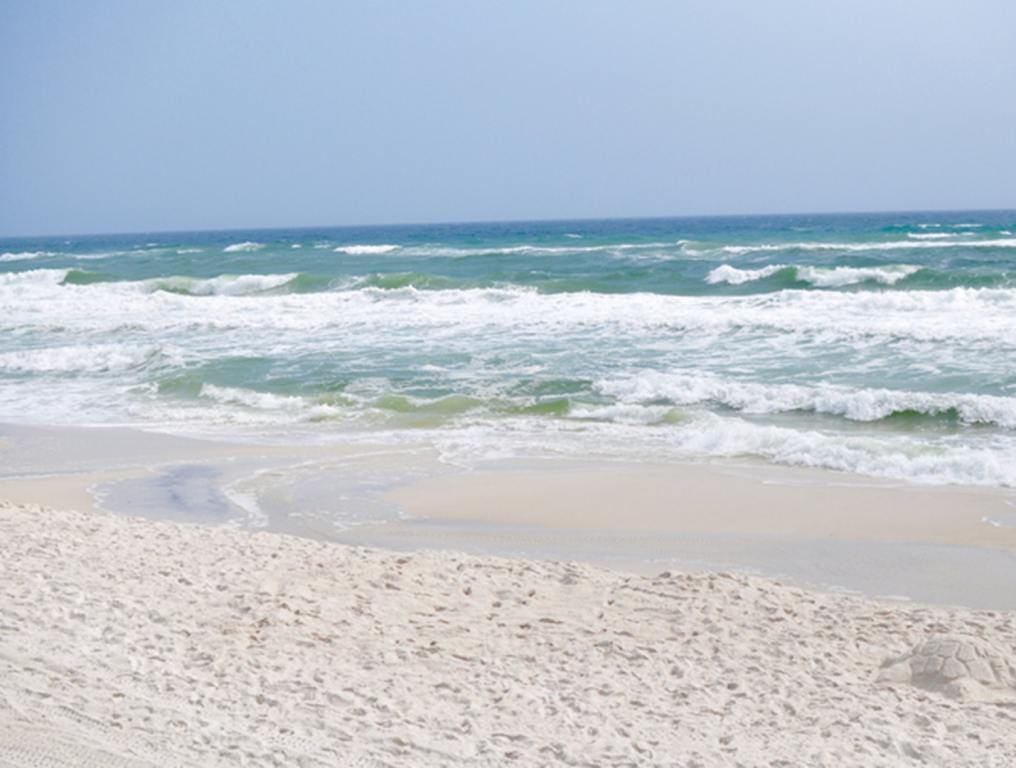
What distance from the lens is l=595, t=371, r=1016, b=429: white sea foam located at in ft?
38.7

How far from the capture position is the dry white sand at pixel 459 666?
4.02 meters

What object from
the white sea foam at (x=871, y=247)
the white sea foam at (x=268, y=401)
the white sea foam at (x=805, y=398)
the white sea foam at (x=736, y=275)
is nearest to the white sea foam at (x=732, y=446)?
the white sea foam at (x=805, y=398)

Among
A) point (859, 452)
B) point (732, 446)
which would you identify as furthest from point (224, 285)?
point (859, 452)

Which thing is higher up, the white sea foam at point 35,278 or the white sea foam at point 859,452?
the white sea foam at point 35,278

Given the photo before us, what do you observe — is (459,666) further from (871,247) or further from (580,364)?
(871,247)

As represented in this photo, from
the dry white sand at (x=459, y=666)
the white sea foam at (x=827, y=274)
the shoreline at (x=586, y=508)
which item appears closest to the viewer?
the dry white sand at (x=459, y=666)

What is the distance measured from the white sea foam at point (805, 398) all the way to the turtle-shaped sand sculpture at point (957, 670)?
6.99m

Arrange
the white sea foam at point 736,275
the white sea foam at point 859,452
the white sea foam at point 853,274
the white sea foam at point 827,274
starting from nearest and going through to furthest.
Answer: the white sea foam at point 859,452
the white sea foam at point 853,274
the white sea foam at point 827,274
the white sea foam at point 736,275

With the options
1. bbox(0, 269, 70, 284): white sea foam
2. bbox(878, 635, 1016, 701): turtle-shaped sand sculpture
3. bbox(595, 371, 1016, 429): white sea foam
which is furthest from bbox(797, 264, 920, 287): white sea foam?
bbox(0, 269, 70, 284): white sea foam

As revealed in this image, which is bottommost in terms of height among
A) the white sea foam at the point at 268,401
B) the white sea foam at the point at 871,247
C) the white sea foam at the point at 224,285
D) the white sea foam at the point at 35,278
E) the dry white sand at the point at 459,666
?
the white sea foam at the point at 268,401

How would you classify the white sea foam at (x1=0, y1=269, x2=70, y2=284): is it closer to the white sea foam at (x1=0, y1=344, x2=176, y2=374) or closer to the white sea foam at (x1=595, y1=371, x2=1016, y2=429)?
the white sea foam at (x1=0, y1=344, x2=176, y2=374)

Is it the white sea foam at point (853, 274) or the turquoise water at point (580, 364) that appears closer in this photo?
the turquoise water at point (580, 364)

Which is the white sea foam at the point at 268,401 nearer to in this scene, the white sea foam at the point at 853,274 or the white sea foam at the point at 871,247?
the white sea foam at the point at 853,274

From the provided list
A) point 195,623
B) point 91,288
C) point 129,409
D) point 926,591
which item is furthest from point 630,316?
point 91,288
